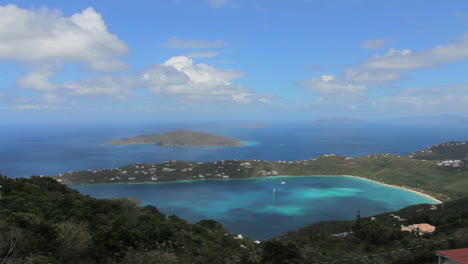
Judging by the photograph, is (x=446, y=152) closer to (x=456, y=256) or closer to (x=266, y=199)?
(x=266, y=199)

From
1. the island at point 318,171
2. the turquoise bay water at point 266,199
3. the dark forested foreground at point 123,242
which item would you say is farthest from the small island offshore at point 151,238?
the island at point 318,171

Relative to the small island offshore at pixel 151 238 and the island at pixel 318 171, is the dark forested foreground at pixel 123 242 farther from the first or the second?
the island at pixel 318 171

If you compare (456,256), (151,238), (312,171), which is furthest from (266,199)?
(456,256)

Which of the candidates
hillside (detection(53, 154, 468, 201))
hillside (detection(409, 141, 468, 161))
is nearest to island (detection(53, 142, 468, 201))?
hillside (detection(53, 154, 468, 201))

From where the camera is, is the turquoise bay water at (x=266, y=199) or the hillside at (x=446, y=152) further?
the hillside at (x=446, y=152)

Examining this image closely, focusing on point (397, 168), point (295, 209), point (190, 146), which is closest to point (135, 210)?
point (295, 209)

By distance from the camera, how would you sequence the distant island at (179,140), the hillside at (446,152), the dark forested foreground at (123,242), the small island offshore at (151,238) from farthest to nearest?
the distant island at (179,140) < the hillside at (446,152) < the small island offshore at (151,238) < the dark forested foreground at (123,242)
